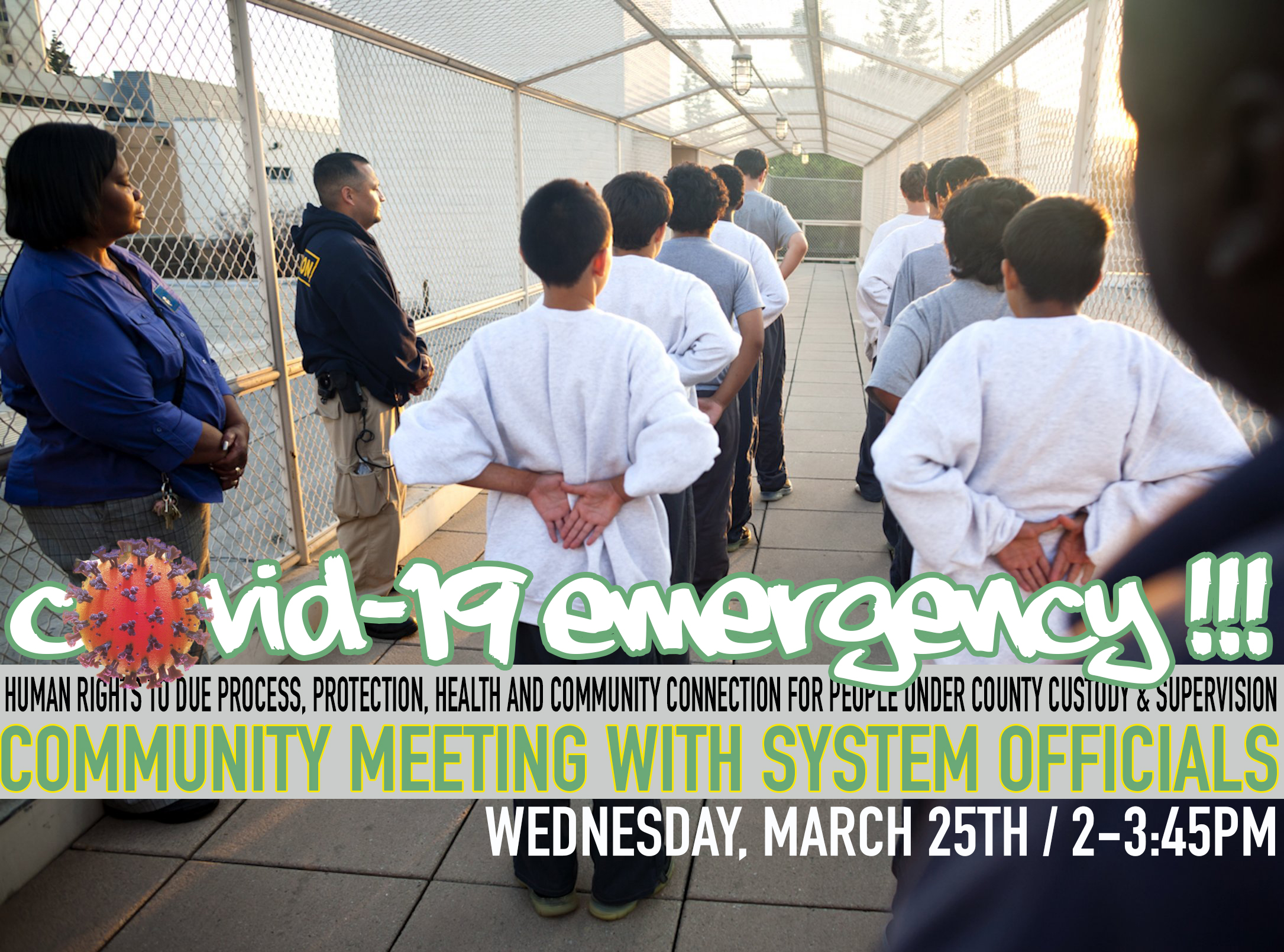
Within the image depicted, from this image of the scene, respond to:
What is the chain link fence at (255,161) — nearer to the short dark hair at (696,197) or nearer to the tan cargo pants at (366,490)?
the tan cargo pants at (366,490)

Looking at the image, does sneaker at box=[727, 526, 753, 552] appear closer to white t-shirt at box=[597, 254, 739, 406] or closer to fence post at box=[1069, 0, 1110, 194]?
white t-shirt at box=[597, 254, 739, 406]

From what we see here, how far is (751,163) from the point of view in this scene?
19.5ft

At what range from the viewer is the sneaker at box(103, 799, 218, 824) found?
2.95 m

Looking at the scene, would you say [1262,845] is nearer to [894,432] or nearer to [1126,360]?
[894,432]

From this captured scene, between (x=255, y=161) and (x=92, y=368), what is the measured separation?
1.84 metres

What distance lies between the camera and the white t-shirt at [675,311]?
10.6ft

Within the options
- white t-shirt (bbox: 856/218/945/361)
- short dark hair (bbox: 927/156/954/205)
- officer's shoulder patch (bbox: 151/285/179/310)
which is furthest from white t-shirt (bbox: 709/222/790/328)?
officer's shoulder patch (bbox: 151/285/179/310)

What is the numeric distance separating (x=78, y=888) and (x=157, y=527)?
106cm

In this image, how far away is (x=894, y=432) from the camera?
6.75 ft

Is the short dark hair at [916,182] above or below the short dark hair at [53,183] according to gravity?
above

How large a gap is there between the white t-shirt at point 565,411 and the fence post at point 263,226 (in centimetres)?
214

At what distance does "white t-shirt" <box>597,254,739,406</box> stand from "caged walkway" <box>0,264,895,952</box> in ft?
4.94

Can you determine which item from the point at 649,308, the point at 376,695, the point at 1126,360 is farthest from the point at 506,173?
the point at 1126,360

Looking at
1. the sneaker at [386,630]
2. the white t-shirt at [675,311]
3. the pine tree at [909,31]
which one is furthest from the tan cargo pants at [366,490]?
the pine tree at [909,31]
